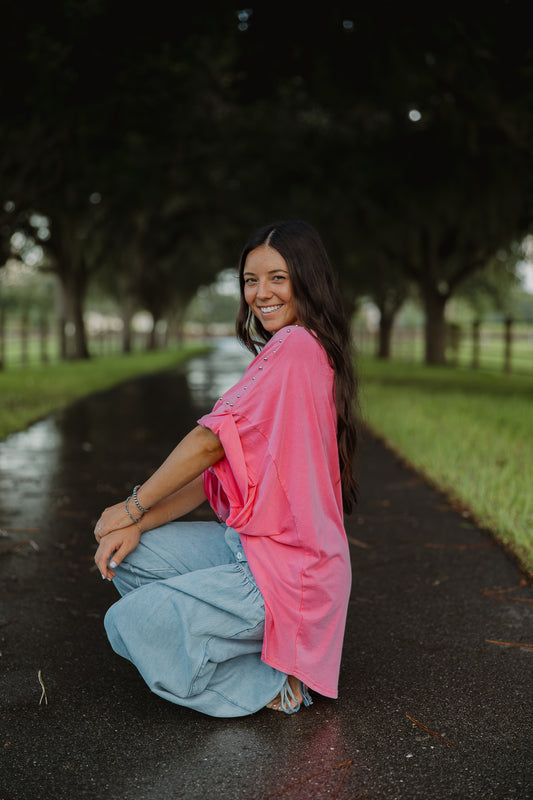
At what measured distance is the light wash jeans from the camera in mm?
2289

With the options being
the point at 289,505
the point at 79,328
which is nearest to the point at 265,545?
the point at 289,505

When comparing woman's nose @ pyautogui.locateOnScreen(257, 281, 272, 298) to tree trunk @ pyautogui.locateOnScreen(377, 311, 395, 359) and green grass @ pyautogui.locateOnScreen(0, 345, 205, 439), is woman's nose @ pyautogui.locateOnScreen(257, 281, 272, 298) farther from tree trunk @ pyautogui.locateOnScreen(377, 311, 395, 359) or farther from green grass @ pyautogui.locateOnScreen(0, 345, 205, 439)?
tree trunk @ pyautogui.locateOnScreen(377, 311, 395, 359)

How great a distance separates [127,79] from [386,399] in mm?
6144

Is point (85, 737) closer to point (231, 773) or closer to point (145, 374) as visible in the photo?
point (231, 773)

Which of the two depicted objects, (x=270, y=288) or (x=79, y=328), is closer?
(x=270, y=288)

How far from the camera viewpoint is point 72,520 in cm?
491

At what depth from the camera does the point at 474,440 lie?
7516mm

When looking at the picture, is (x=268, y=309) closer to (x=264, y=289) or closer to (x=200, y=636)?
(x=264, y=289)

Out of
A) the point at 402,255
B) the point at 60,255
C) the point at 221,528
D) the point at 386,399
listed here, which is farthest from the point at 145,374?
the point at 221,528

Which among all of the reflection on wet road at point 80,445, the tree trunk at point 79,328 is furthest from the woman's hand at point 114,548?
the tree trunk at point 79,328

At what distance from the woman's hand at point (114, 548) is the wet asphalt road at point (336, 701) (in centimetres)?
49

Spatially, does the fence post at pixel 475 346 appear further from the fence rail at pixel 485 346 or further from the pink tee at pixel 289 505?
the pink tee at pixel 289 505

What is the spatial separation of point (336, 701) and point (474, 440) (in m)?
5.35

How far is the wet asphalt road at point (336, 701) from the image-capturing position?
2039 mm
